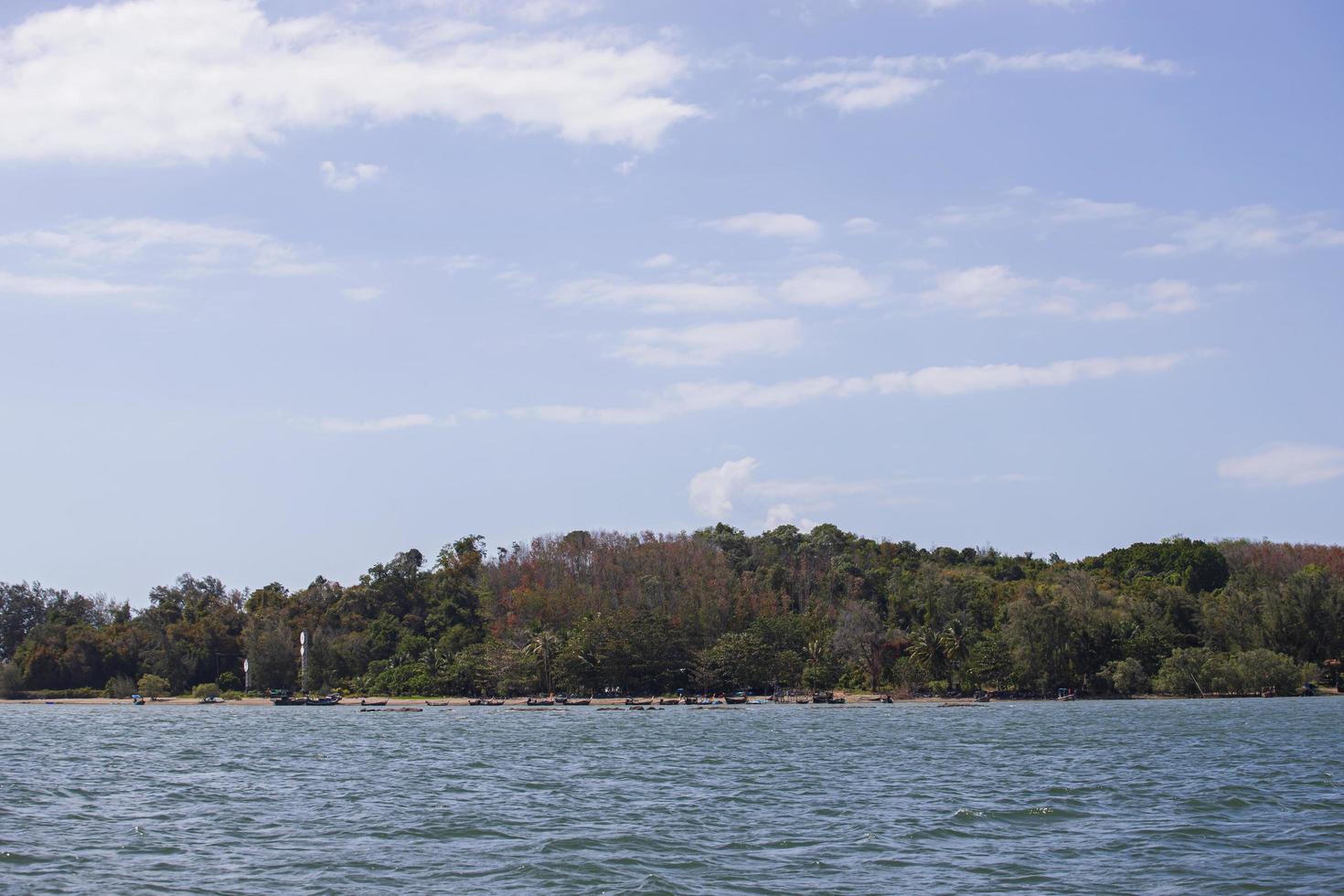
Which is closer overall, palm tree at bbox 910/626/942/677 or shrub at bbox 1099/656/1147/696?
shrub at bbox 1099/656/1147/696

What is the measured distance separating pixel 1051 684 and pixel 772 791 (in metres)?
75.8

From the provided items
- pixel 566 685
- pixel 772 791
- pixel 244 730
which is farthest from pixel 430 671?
pixel 772 791

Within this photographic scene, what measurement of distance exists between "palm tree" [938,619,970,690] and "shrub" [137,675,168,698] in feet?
286

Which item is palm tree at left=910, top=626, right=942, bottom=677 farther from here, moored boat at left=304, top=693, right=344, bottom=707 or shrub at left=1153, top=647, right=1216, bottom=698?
moored boat at left=304, top=693, right=344, bottom=707

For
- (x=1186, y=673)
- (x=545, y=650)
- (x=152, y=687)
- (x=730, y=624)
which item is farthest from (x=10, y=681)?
(x=1186, y=673)

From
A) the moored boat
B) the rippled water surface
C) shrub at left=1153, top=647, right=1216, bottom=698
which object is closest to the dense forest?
shrub at left=1153, top=647, right=1216, bottom=698

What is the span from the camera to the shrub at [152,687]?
136 m

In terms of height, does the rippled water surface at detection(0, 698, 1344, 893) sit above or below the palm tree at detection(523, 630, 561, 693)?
below

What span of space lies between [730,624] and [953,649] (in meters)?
25.5

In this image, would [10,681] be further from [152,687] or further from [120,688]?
[152,687]

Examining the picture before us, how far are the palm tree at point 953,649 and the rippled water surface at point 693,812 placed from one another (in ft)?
134

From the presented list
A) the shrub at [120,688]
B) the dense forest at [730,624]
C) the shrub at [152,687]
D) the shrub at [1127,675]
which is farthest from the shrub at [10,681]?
the shrub at [1127,675]

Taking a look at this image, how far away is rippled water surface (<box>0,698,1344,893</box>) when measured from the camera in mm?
25312

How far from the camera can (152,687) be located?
137 meters
